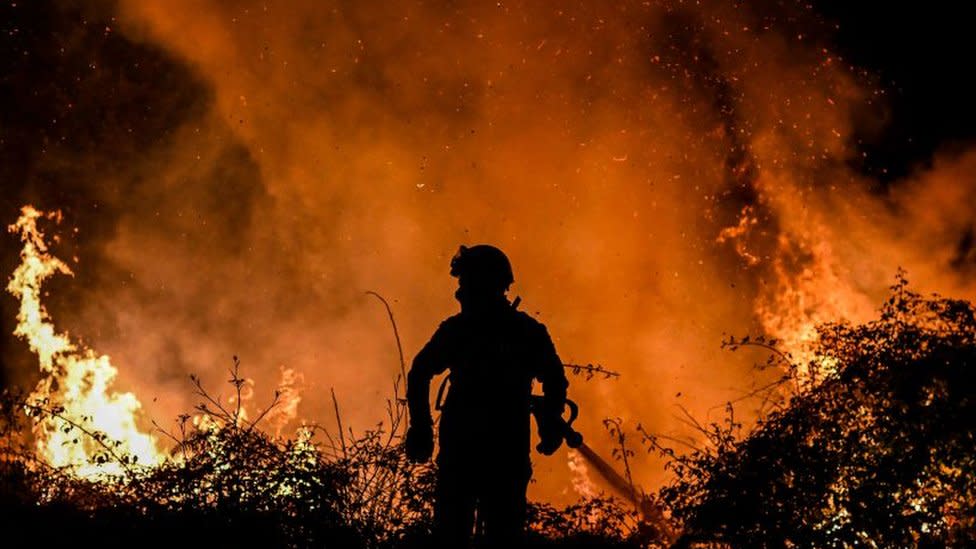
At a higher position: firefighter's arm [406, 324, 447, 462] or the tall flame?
the tall flame

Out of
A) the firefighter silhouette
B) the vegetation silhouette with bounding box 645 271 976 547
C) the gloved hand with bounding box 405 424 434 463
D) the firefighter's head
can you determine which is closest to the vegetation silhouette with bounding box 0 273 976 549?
the vegetation silhouette with bounding box 645 271 976 547

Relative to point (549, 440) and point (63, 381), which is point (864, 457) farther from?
point (63, 381)

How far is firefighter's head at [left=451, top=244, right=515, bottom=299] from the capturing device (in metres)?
4.83

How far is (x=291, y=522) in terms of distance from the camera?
279 inches

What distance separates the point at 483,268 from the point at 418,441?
134cm

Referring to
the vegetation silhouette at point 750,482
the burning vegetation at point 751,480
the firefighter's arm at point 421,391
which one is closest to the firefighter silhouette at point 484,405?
the firefighter's arm at point 421,391

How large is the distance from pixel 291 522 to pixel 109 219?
89.0 ft

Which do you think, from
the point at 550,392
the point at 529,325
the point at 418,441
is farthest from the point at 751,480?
the point at 418,441

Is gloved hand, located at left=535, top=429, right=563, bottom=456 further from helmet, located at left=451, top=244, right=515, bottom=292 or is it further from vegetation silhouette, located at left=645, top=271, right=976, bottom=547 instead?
vegetation silhouette, located at left=645, top=271, right=976, bottom=547

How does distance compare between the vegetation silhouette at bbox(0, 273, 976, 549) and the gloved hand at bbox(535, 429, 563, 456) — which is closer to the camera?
the gloved hand at bbox(535, 429, 563, 456)

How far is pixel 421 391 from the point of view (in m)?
4.78

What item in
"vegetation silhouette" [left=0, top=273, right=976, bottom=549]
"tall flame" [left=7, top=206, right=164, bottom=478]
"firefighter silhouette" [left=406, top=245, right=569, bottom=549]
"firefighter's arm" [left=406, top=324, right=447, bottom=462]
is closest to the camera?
"firefighter silhouette" [left=406, top=245, right=569, bottom=549]

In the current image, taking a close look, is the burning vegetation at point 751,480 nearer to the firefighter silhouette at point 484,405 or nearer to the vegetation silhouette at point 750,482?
the vegetation silhouette at point 750,482

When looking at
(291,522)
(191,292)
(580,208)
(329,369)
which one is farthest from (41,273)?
(291,522)
